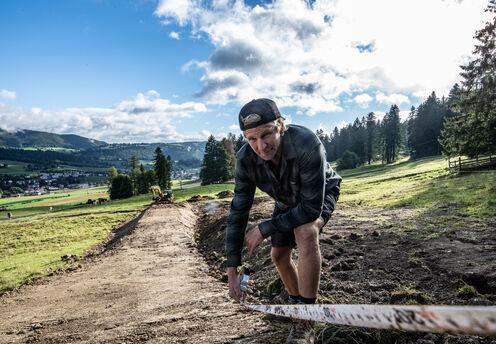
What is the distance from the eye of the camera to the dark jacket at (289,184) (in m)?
2.39

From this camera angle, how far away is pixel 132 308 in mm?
4441

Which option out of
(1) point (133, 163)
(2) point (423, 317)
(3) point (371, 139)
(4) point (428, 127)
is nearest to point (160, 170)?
(1) point (133, 163)

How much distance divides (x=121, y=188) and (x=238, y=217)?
70.9 m

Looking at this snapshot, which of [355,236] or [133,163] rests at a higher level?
[133,163]

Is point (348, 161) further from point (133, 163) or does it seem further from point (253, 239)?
point (253, 239)

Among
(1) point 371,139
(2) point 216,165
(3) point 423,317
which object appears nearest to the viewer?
(3) point 423,317

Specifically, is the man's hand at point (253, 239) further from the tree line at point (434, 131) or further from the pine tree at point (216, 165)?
the pine tree at point (216, 165)

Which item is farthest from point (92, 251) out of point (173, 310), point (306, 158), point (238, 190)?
point (306, 158)

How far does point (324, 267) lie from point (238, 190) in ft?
9.64

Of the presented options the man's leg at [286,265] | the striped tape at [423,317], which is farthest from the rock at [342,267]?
the striped tape at [423,317]

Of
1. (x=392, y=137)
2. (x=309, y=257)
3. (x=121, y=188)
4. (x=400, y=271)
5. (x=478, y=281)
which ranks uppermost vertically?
(x=392, y=137)

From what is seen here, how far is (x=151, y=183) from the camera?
6769 cm

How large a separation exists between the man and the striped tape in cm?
58

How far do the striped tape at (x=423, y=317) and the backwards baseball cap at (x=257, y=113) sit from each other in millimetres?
1577
